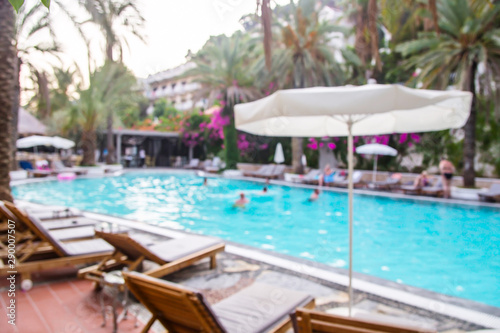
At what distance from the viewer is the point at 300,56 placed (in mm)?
17750

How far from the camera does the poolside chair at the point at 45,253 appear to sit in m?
3.89

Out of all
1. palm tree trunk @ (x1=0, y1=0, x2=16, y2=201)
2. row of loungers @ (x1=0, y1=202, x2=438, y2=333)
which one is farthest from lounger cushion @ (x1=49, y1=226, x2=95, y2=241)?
palm tree trunk @ (x1=0, y1=0, x2=16, y2=201)

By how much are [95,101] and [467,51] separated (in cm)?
1947

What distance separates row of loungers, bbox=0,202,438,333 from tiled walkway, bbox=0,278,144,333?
21 centimetres

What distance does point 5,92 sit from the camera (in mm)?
6094

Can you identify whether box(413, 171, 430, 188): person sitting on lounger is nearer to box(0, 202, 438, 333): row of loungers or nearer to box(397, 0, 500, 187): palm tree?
box(397, 0, 500, 187): palm tree

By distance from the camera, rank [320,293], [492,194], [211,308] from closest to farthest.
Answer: [211,308] → [320,293] → [492,194]

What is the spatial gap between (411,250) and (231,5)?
20.0ft

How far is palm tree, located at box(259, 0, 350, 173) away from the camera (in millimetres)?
17266

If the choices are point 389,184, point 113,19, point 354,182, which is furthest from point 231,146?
point 389,184

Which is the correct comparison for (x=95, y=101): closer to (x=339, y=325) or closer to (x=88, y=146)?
(x=88, y=146)

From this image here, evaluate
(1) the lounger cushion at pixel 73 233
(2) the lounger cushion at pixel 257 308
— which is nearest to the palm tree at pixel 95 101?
(1) the lounger cushion at pixel 73 233

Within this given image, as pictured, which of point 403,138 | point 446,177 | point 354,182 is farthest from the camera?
point 403,138

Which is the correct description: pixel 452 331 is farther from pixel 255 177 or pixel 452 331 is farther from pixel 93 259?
pixel 255 177
